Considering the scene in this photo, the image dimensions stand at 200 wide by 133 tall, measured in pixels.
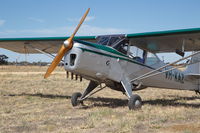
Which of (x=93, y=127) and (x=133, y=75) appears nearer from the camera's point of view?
(x=93, y=127)

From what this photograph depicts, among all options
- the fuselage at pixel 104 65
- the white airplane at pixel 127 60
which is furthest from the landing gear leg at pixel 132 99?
the fuselage at pixel 104 65

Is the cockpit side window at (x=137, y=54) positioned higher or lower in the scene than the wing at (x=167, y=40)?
lower

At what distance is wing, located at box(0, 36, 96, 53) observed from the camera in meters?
11.4

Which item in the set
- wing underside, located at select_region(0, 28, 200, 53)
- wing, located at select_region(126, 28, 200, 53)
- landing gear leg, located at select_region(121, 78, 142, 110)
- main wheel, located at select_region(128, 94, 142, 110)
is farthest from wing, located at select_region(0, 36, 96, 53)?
main wheel, located at select_region(128, 94, 142, 110)

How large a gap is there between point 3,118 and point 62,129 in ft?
7.34

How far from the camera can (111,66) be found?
8.42 meters

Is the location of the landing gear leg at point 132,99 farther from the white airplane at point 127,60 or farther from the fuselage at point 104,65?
the fuselage at point 104,65

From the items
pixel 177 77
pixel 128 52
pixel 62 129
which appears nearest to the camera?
pixel 62 129

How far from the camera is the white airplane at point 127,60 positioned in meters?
7.71

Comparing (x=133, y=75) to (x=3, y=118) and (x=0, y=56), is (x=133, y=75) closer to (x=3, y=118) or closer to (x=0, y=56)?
(x=3, y=118)

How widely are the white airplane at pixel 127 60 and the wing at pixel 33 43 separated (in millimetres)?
60

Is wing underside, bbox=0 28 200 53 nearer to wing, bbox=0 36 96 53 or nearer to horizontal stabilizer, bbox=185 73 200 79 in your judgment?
wing, bbox=0 36 96 53

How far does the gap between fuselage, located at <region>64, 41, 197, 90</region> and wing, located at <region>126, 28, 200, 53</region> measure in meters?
0.68

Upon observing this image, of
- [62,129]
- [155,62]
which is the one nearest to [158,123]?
[62,129]
